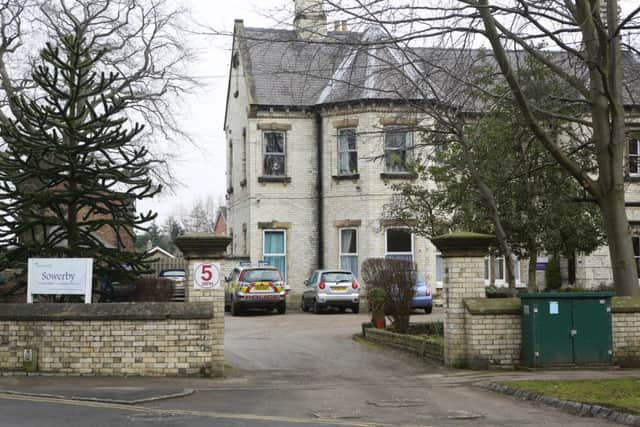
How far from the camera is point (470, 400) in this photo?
11562 mm

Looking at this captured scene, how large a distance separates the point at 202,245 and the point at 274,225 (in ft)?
65.2

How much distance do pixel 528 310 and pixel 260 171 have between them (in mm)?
21270

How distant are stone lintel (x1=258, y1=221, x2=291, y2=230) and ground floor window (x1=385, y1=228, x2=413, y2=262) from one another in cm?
415

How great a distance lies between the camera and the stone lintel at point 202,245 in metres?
14.6

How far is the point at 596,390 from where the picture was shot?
11.5 metres

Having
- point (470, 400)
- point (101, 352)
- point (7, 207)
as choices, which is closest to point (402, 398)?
point (470, 400)

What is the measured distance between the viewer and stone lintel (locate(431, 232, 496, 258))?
1509 cm

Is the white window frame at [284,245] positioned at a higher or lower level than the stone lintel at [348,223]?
lower

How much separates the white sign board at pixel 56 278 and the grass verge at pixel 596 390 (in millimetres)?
7232

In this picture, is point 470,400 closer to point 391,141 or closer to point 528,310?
point 528,310

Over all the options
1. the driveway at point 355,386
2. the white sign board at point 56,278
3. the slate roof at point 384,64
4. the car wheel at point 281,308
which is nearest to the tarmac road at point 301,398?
the driveway at point 355,386

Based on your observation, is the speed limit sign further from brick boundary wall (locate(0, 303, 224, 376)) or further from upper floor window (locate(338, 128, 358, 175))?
upper floor window (locate(338, 128, 358, 175))

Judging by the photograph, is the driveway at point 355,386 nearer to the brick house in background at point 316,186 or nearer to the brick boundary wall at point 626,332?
the brick boundary wall at point 626,332

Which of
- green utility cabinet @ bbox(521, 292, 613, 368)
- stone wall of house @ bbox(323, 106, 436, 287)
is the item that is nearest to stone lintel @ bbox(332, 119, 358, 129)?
stone wall of house @ bbox(323, 106, 436, 287)
